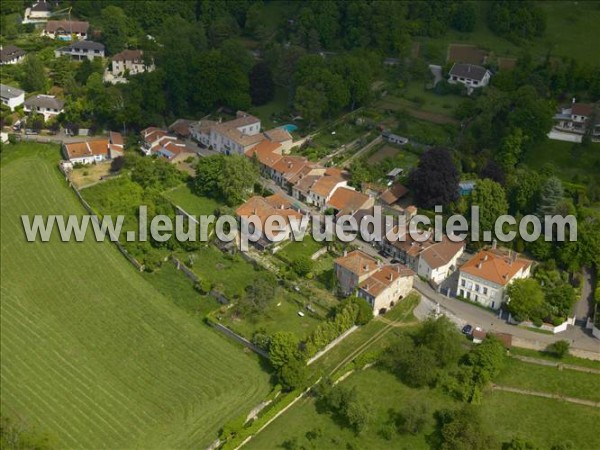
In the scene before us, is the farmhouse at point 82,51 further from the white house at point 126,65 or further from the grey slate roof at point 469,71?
the grey slate roof at point 469,71

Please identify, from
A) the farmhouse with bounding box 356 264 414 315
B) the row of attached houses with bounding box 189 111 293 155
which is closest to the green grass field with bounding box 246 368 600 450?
the farmhouse with bounding box 356 264 414 315

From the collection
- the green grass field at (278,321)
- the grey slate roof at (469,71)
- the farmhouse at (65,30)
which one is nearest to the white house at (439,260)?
the green grass field at (278,321)

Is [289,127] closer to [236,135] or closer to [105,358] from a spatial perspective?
[236,135]

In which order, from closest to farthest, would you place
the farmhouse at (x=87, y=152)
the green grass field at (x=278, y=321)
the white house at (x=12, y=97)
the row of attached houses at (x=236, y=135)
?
the green grass field at (x=278, y=321), the farmhouse at (x=87, y=152), the row of attached houses at (x=236, y=135), the white house at (x=12, y=97)

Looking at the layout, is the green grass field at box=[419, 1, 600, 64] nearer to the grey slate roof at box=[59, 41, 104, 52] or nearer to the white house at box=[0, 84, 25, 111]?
the grey slate roof at box=[59, 41, 104, 52]

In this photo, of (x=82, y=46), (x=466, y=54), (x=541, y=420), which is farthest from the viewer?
(x=466, y=54)

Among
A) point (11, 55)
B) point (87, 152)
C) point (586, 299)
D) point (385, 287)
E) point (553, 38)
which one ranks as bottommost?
point (586, 299)

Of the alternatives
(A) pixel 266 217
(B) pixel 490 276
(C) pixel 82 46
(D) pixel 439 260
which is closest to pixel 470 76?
(D) pixel 439 260
